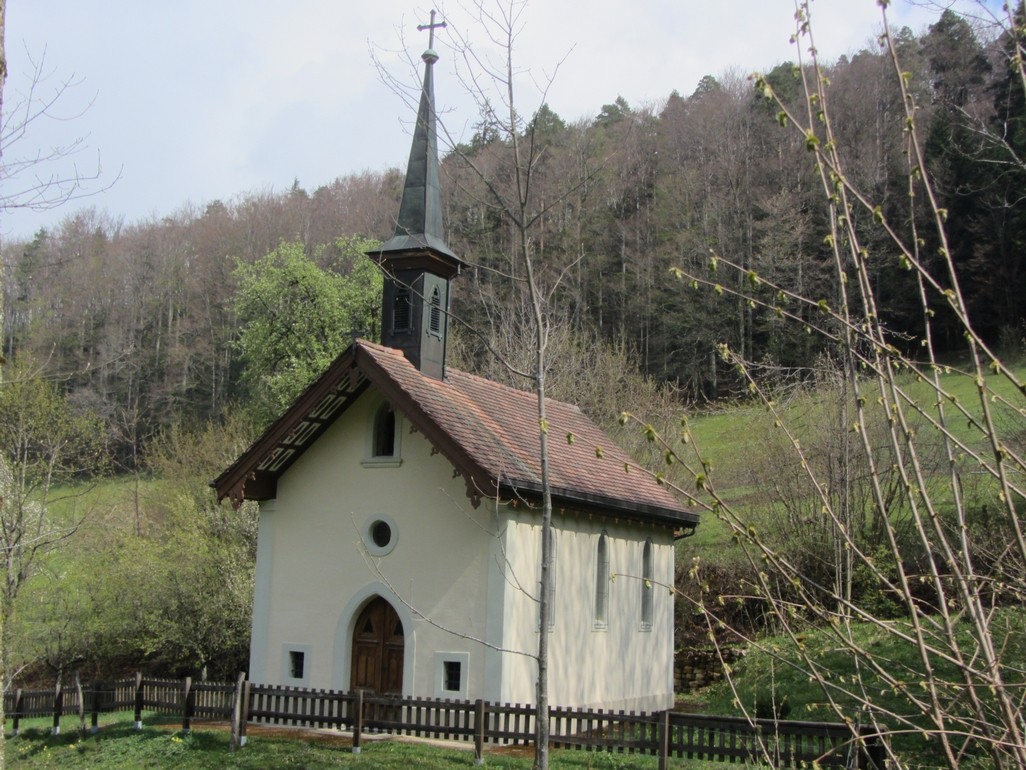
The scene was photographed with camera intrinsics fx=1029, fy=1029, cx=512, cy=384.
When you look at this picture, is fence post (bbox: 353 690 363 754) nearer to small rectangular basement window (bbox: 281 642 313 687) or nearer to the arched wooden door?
the arched wooden door

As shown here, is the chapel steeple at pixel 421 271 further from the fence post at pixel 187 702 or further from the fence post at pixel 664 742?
the fence post at pixel 664 742

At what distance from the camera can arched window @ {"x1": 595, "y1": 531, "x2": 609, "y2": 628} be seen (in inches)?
760

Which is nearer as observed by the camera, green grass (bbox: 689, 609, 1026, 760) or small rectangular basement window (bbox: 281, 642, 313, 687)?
green grass (bbox: 689, 609, 1026, 760)

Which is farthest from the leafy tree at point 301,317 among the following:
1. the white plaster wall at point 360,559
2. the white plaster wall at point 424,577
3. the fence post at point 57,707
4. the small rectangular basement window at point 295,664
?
the small rectangular basement window at point 295,664

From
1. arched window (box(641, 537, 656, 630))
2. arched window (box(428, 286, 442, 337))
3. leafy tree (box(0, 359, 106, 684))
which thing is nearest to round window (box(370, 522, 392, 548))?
arched window (box(428, 286, 442, 337))

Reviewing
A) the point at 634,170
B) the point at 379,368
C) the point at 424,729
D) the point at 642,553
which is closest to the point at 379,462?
the point at 379,368

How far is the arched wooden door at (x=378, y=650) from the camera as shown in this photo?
696 inches

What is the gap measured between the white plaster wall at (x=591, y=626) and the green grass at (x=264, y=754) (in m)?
1.84

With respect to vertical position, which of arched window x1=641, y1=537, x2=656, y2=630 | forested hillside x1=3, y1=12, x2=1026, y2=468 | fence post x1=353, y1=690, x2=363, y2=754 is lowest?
fence post x1=353, y1=690, x2=363, y2=754

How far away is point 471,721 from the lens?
53.5 ft

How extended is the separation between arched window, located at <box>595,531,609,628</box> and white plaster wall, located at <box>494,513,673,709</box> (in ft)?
0.45

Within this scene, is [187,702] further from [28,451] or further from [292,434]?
[28,451]

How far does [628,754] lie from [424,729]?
3.03m

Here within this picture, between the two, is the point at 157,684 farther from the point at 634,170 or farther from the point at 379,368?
the point at 634,170
